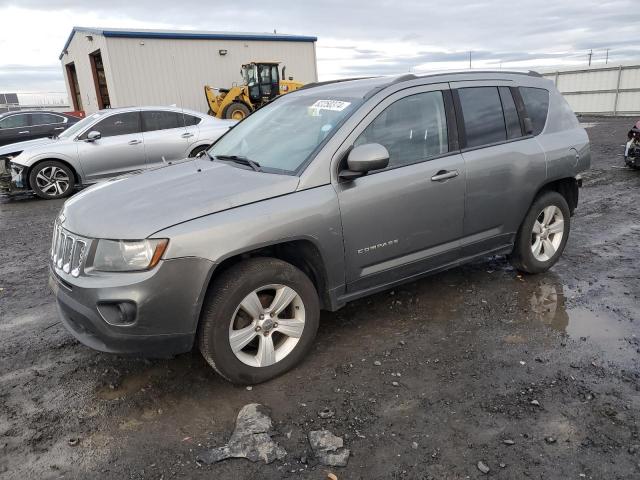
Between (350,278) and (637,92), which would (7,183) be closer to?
(350,278)

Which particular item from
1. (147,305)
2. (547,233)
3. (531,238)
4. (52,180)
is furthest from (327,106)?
(52,180)

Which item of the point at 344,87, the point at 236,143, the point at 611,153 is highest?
the point at 344,87

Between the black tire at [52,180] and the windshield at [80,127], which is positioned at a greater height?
the windshield at [80,127]

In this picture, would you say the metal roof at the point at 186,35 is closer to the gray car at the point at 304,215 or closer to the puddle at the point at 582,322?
the gray car at the point at 304,215

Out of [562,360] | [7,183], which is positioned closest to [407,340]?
[562,360]

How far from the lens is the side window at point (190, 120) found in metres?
9.88

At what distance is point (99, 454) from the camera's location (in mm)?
2553

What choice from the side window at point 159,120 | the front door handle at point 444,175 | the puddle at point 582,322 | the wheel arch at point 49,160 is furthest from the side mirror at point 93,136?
the puddle at point 582,322

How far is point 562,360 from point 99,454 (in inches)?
114

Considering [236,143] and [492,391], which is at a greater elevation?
[236,143]

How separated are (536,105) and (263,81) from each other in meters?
17.5

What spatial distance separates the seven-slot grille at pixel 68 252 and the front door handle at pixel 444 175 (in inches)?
93.8

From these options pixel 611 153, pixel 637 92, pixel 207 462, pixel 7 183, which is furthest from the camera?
pixel 637 92

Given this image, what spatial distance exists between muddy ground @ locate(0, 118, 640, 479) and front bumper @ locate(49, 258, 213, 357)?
0.45m
